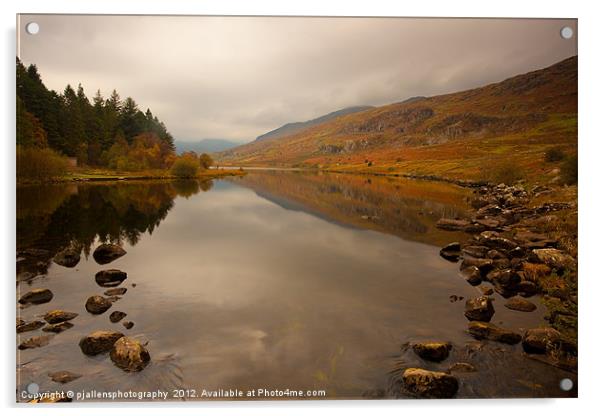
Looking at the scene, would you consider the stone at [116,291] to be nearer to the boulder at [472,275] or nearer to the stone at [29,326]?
the stone at [29,326]

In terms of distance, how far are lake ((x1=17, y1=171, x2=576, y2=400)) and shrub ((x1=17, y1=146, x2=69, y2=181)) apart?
373 millimetres

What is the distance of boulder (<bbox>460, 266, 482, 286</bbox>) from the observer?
8484mm

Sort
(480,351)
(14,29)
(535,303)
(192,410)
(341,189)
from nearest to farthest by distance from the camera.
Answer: (192,410), (480,351), (14,29), (535,303), (341,189)

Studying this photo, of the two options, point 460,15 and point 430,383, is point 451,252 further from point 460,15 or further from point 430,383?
point 460,15

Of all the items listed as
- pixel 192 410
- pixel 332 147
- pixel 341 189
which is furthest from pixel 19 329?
pixel 341 189

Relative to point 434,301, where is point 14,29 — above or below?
above

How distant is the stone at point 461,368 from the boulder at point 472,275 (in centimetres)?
363

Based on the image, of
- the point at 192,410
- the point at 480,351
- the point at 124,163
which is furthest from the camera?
the point at 124,163

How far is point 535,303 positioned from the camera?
7.06 m

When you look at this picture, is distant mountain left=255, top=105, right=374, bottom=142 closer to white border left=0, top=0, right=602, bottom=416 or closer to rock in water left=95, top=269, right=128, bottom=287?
white border left=0, top=0, right=602, bottom=416

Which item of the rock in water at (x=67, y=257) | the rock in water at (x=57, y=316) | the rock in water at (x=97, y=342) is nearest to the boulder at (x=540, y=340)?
the rock in water at (x=97, y=342)

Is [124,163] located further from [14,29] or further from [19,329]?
[19,329]

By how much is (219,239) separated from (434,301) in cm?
825

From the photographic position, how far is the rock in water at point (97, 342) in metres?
5.51
